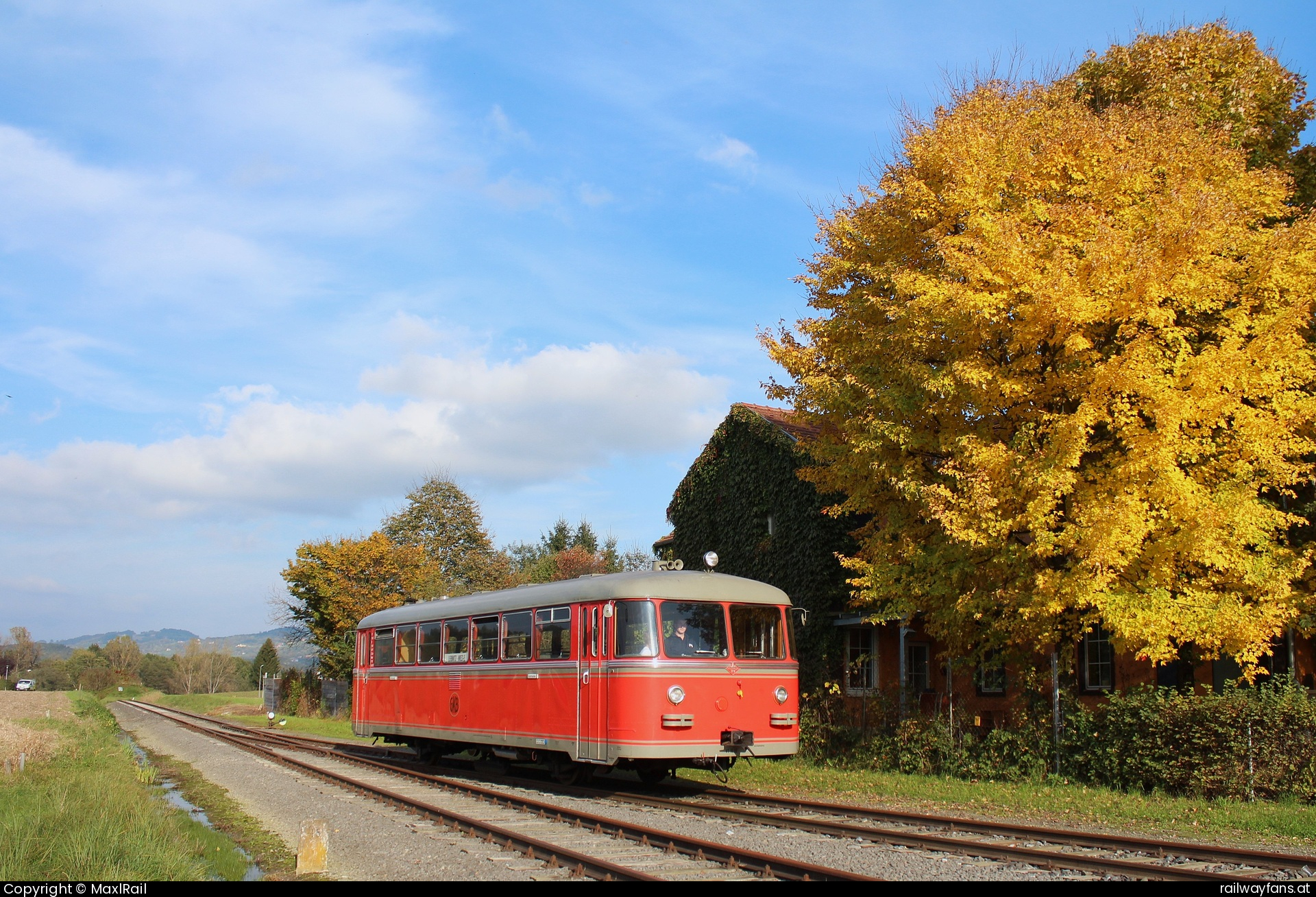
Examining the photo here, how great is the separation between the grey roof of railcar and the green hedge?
4.02m

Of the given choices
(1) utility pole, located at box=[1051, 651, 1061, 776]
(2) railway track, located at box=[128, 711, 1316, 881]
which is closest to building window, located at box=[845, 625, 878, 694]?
(1) utility pole, located at box=[1051, 651, 1061, 776]

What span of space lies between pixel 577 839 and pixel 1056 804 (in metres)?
6.32

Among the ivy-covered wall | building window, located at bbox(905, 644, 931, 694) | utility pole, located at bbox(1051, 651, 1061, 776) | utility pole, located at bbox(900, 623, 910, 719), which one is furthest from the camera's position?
building window, located at bbox(905, 644, 931, 694)

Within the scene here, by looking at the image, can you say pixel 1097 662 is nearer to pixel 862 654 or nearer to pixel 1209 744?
pixel 862 654

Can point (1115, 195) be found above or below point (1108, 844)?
above

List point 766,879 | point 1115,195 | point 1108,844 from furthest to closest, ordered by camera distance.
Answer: point 1115,195 → point 1108,844 → point 766,879

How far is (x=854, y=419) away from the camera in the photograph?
15906 mm

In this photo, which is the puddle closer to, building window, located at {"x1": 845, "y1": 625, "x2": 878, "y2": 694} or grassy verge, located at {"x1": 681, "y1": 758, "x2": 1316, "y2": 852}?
grassy verge, located at {"x1": 681, "y1": 758, "x2": 1316, "y2": 852}

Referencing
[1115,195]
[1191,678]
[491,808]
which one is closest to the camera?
[491,808]

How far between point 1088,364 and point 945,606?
4.01 meters

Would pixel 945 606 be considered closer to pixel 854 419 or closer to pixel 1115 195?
pixel 854 419

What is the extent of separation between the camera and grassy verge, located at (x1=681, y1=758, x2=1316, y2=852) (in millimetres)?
10789

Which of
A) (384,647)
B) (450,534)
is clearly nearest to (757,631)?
(384,647)
